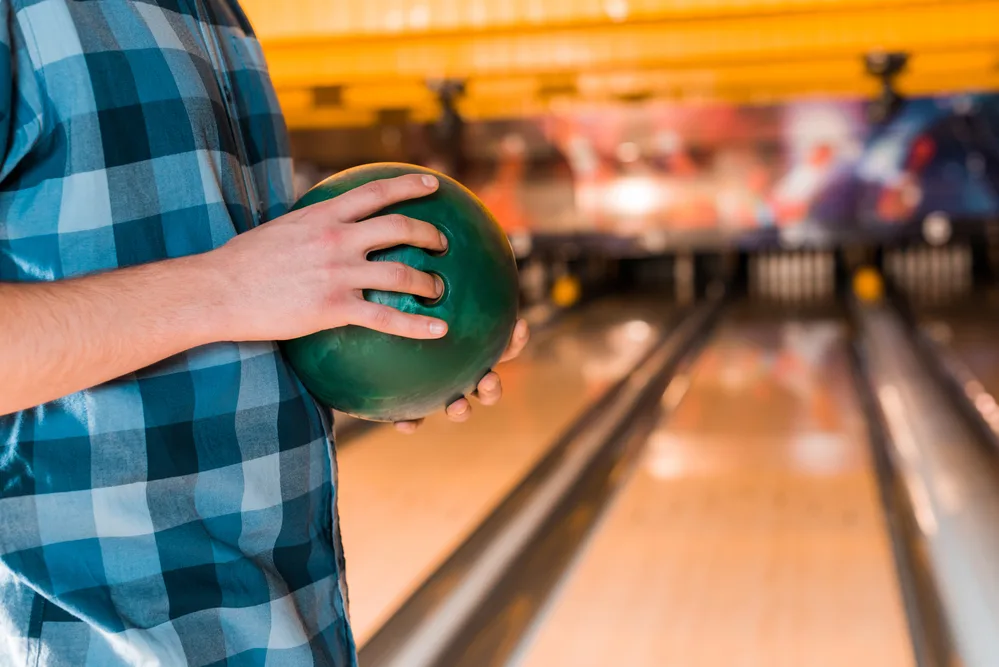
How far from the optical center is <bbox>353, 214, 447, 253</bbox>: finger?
0.82m

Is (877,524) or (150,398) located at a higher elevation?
(150,398)

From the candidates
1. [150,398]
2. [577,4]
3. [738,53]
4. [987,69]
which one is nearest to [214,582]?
[150,398]

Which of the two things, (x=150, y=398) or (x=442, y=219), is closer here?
(x=150, y=398)

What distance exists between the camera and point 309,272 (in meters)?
0.79

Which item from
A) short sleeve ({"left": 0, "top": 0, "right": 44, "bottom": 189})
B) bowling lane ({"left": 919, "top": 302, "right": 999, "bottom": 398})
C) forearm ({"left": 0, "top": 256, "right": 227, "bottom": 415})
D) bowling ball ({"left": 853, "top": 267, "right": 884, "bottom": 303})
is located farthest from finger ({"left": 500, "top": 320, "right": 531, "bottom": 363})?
bowling ball ({"left": 853, "top": 267, "right": 884, "bottom": 303})

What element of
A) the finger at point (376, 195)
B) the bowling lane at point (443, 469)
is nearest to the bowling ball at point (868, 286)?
the bowling lane at point (443, 469)

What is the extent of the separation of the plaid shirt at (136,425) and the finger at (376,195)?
0.12m

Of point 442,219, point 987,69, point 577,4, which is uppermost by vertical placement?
point 577,4

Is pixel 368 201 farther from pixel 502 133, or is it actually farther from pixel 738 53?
pixel 502 133

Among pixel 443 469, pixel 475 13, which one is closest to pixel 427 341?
pixel 443 469

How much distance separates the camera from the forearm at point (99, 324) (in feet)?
2.35

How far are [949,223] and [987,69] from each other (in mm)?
1190

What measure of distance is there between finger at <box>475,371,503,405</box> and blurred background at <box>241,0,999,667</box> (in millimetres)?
1128

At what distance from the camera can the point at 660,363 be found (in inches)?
196
